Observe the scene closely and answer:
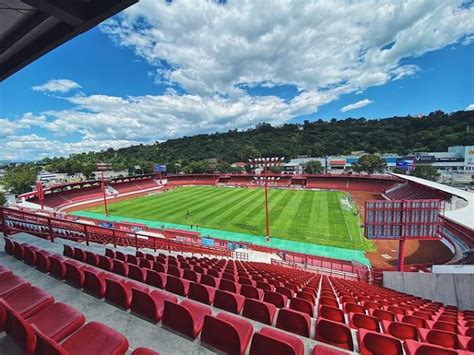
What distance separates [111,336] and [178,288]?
256 cm

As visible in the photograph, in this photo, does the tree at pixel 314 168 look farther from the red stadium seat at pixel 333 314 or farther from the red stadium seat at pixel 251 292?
the red stadium seat at pixel 333 314

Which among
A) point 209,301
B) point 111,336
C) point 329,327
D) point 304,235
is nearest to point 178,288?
point 209,301

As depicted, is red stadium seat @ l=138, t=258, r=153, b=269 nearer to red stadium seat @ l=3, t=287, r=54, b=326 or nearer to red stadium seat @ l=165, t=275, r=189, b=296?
red stadium seat @ l=165, t=275, r=189, b=296

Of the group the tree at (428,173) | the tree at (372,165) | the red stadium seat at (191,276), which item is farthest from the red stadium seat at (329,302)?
the tree at (372,165)

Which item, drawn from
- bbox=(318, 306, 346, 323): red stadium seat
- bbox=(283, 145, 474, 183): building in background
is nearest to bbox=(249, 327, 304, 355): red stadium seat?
bbox=(318, 306, 346, 323): red stadium seat

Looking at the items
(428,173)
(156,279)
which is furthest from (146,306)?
(428,173)

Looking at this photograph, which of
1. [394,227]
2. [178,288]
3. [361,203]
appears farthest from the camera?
[361,203]

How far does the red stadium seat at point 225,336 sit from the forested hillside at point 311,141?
9917cm

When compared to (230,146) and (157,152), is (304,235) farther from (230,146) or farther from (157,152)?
(157,152)

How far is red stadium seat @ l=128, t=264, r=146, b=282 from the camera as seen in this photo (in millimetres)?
5512

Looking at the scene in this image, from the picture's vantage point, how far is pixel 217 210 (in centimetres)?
3638

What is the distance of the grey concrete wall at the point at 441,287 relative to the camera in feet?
31.7

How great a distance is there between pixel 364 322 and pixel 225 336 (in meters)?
3.12

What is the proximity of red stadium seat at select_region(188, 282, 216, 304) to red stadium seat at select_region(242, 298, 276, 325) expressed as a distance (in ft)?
2.54
